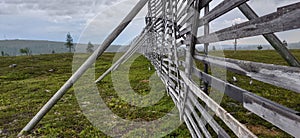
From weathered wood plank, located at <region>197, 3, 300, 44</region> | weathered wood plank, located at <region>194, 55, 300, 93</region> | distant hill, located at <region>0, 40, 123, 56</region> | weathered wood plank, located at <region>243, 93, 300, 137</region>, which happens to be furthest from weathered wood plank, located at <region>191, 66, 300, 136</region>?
A: distant hill, located at <region>0, 40, 123, 56</region>

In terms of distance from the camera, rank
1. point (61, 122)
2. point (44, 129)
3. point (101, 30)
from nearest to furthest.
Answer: point (44, 129) < point (61, 122) < point (101, 30)

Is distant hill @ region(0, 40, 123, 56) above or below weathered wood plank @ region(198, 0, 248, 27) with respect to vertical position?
above

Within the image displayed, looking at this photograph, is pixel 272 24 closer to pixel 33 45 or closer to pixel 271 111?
pixel 271 111

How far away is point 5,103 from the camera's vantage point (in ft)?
19.0

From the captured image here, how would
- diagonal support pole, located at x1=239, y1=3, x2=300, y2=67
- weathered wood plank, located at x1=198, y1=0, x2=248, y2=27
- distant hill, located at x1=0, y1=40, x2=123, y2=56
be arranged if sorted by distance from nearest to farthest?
weathered wood plank, located at x1=198, y1=0, x2=248, y2=27 → diagonal support pole, located at x1=239, y1=3, x2=300, y2=67 → distant hill, located at x1=0, y1=40, x2=123, y2=56

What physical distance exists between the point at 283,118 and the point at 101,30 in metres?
4.67

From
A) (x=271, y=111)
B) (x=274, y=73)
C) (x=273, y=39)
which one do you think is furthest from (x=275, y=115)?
(x=273, y=39)

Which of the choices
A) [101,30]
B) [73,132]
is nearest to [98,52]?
[73,132]

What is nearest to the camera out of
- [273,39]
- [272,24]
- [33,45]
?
[272,24]

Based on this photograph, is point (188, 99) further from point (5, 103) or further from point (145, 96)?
point (5, 103)

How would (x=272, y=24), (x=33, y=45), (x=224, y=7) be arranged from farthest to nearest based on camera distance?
1. (x=33, y=45)
2. (x=224, y=7)
3. (x=272, y=24)

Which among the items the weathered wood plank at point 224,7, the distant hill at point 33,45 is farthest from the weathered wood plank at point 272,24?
the distant hill at point 33,45

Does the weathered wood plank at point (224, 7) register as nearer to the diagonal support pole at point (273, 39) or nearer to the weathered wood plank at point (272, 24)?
the weathered wood plank at point (272, 24)

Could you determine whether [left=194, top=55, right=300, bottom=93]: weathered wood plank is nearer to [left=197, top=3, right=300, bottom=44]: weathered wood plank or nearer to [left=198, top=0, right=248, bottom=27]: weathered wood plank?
[left=197, top=3, right=300, bottom=44]: weathered wood plank
